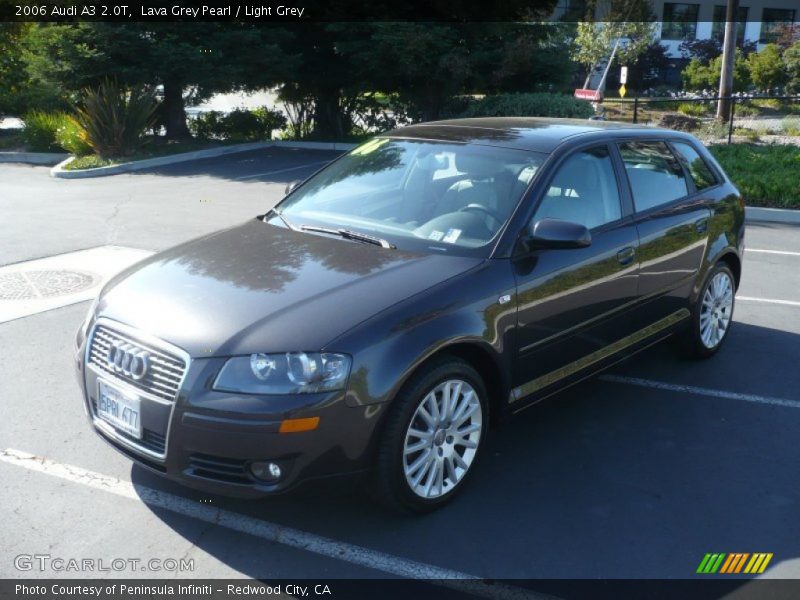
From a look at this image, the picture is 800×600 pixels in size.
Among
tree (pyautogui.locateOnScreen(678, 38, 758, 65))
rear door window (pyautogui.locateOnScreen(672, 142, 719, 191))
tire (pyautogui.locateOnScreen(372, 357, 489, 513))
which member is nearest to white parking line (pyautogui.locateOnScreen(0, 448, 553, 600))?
tire (pyautogui.locateOnScreen(372, 357, 489, 513))

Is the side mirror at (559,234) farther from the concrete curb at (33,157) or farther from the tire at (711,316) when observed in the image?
the concrete curb at (33,157)

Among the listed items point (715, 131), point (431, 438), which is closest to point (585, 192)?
point (431, 438)

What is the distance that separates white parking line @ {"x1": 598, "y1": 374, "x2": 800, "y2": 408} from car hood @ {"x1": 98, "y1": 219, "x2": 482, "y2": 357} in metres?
2.09

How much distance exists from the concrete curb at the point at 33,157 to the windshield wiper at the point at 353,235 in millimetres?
16651

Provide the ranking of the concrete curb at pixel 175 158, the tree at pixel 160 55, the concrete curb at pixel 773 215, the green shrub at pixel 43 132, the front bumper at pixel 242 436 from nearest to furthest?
the front bumper at pixel 242 436
the concrete curb at pixel 773 215
the concrete curb at pixel 175 158
the tree at pixel 160 55
the green shrub at pixel 43 132

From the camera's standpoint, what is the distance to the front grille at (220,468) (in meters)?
3.41

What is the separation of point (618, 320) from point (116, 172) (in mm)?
14464

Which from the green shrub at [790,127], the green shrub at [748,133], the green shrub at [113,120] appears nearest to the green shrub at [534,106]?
the green shrub at [748,133]

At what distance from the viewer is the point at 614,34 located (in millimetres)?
39750

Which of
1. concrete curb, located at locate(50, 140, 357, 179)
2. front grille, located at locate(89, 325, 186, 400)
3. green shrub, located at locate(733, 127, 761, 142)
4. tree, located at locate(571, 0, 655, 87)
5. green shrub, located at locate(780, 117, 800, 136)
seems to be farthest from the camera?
tree, located at locate(571, 0, 655, 87)

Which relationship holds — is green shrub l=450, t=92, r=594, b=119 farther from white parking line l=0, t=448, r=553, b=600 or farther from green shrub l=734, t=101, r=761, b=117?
white parking line l=0, t=448, r=553, b=600

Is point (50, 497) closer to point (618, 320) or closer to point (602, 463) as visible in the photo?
point (602, 463)

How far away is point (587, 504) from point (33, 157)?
743 inches

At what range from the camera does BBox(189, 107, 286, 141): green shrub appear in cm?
2339
